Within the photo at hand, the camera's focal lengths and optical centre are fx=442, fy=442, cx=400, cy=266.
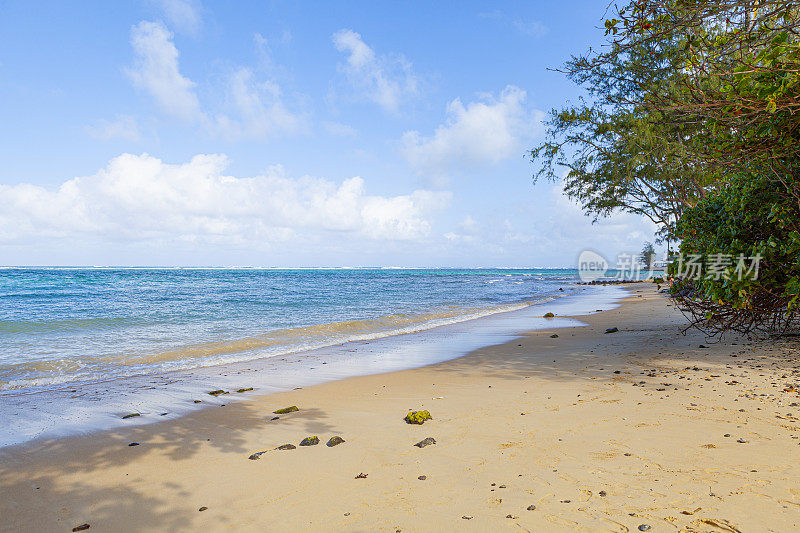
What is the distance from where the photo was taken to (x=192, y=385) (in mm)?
7816

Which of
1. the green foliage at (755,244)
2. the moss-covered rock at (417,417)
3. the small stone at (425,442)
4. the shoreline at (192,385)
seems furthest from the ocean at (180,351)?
the green foliage at (755,244)

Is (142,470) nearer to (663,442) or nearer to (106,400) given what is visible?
(106,400)

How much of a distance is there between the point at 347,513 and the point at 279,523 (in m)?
0.48

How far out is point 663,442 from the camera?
4125 millimetres

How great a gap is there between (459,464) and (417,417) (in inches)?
51.6

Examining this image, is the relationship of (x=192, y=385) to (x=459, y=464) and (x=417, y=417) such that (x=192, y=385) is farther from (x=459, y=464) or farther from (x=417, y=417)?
(x=459, y=464)

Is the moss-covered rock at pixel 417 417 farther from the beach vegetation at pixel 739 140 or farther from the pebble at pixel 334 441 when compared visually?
the beach vegetation at pixel 739 140

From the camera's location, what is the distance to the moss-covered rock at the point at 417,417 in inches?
203

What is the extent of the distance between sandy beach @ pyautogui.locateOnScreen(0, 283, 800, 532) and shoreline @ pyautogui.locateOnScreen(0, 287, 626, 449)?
1.85 ft

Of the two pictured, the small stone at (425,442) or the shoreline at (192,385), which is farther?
the shoreline at (192,385)

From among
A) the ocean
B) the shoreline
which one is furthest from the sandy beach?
the ocean

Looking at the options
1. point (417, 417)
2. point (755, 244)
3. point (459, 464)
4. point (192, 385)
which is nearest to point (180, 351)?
point (192, 385)

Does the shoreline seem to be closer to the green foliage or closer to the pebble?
the pebble

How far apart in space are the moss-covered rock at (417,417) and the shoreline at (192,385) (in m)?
2.80
